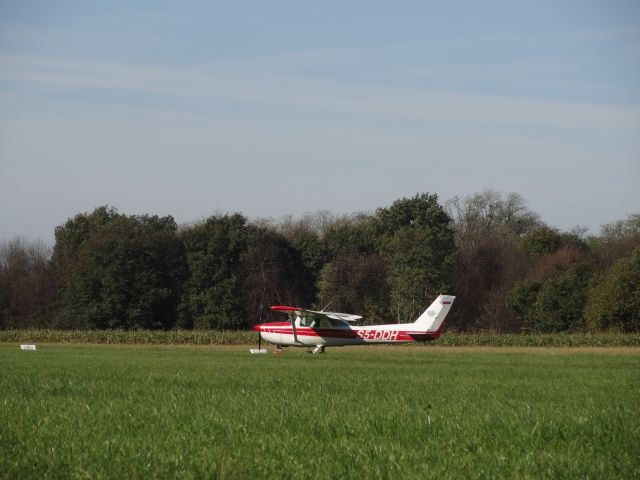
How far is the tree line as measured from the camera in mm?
69188

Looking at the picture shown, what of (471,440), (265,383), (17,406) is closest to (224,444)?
(471,440)

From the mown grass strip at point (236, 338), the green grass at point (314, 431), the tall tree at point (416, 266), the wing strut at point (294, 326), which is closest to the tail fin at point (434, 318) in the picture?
the wing strut at point (294, 326)

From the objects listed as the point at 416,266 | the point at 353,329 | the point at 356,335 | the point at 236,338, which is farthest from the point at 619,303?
the point at 353,329

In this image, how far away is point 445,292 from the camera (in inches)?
2734

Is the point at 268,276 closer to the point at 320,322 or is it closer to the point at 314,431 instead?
the point at 320,322

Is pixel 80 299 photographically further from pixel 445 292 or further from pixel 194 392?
pixel 194 392

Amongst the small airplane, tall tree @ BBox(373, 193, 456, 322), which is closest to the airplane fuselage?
the small airplane

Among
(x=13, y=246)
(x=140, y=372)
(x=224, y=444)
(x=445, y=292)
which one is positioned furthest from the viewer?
(x=13, y=246)

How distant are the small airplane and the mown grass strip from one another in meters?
13.1

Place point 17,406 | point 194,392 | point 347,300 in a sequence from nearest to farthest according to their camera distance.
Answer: point 17,406 < point 194,392 < point 347,300

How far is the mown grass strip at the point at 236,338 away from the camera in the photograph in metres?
51.0

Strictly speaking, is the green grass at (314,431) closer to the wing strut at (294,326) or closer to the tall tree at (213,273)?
the wing strut at (294,326)

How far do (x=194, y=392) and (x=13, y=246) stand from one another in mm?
83047

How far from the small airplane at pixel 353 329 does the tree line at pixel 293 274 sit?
25.0 metres
